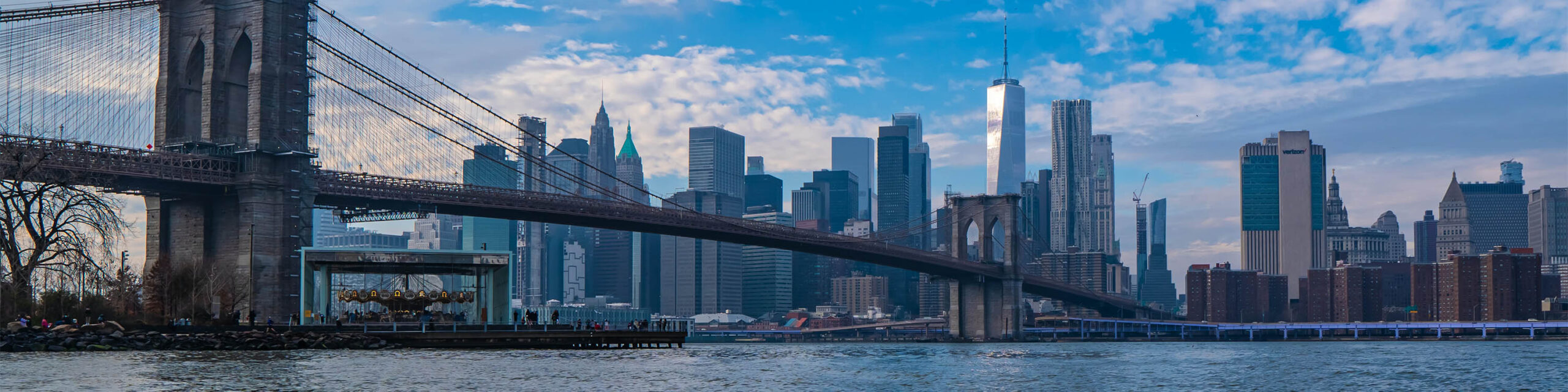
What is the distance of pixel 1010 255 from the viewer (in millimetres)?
134250

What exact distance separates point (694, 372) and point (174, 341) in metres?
19.8

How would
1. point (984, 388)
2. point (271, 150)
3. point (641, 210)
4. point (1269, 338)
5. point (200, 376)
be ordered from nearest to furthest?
1. point (200, 376)
2. point (984, 388)
3. point (271, 150)
4. point (641, 210)
5. point (1269, 338)

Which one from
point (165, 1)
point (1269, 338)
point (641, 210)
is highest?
point (165, 1)

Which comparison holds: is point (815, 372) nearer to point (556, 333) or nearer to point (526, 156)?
point (556, 333)

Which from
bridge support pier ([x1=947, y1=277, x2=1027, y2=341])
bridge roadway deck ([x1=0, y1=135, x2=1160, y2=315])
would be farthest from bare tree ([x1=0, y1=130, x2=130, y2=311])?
bridge support pier ([x1=947, y1=277, x2=1027, y2=341])

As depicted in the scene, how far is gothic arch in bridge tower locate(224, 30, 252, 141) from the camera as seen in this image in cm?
7319

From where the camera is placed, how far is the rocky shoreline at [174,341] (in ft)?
172

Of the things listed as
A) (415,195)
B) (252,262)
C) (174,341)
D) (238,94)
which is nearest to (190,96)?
(238,94)

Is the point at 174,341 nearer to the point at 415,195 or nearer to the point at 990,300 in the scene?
the point at 415,195

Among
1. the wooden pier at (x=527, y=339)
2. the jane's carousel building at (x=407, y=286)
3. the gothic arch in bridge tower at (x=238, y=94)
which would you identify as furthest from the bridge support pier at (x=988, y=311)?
the gothic arch in bridge tower at (x=238, y=94)

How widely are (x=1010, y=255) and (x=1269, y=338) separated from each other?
222ft

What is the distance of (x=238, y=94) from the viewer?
73.8m

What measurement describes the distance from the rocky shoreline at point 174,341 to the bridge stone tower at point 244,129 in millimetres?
12819

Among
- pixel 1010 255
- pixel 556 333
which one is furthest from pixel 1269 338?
pixel 556 333
